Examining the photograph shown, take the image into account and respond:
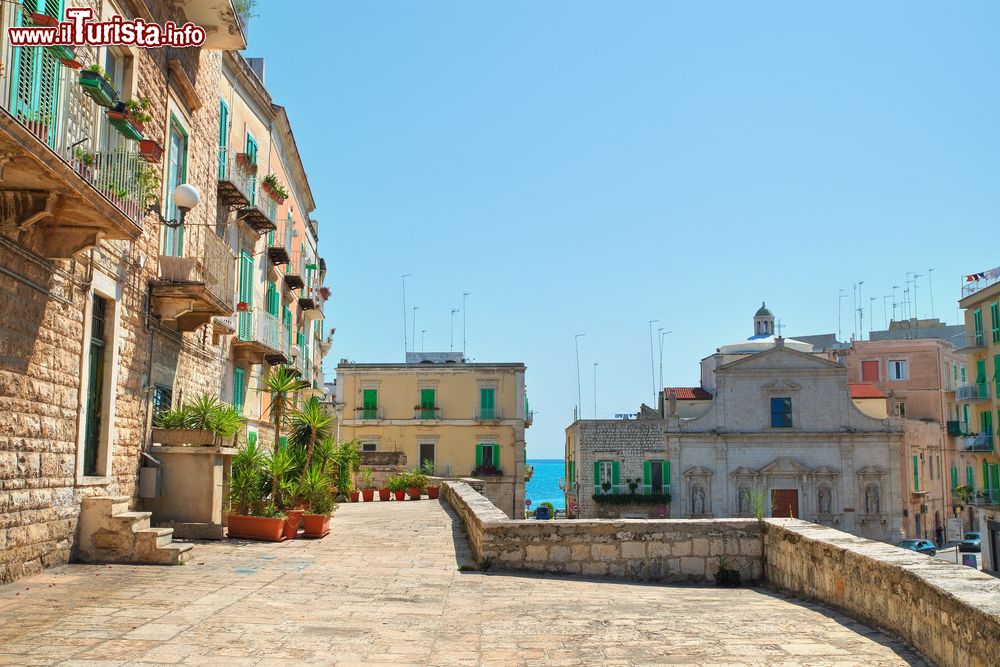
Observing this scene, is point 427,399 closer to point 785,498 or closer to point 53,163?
point 785,498

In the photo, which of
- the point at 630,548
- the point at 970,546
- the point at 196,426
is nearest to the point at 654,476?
the point at 970,546

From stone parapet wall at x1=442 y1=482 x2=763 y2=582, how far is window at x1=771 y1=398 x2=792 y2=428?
143 ft

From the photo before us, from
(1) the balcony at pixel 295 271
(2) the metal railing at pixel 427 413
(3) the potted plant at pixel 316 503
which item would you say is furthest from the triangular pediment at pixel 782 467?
(3) the potted plant at pixel 316 503

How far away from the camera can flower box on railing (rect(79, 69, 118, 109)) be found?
9383mm

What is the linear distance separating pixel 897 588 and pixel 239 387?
628 inches

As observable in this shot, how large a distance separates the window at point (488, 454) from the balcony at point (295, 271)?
70.6 feet

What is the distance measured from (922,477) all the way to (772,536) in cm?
4901

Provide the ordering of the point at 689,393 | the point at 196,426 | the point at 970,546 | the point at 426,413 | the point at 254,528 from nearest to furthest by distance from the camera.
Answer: the point at 196,426
the point at 254,528
the point at 970,546
the point at 426,413
the point at 689,393

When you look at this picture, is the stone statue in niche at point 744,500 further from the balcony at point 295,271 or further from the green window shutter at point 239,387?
the green window shutter at point 239,387

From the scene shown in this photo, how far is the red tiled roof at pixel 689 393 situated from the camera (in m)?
56.3

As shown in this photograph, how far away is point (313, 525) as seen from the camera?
14781mm

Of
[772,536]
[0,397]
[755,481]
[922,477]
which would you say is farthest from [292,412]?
Result: [922,477]

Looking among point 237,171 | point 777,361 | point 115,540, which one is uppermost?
point 237,171

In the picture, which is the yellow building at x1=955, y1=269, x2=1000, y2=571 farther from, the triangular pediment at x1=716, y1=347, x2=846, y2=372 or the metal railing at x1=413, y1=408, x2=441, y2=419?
the metal railing at x1=413, y1=408, x2=441, y2=419
